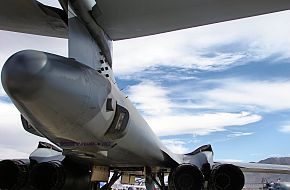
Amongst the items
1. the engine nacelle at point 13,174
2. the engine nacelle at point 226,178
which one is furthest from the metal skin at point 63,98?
the engine nacelle at point 226,178

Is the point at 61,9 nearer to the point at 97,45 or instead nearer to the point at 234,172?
the point at 97,45

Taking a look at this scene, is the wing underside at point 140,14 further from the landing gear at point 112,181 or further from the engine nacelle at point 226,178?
the landing gear at point 112,181

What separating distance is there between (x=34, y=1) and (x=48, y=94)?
2266 millimetres

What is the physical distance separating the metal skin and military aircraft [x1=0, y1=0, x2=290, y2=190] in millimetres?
11

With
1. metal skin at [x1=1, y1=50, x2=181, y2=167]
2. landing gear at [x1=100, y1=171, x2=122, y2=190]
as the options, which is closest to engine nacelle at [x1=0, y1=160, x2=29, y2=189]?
landing gear at [x1=100, y1=171, x2=122, y2=190]

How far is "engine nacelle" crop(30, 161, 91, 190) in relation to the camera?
27.4 feet

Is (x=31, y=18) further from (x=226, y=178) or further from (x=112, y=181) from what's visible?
(x=226, y=178)

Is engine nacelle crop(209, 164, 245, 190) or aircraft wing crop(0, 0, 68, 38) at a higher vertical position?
aircraft wing crop(0, 0, 68, 38)

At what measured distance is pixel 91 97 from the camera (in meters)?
4.90

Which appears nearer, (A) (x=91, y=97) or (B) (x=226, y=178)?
(A) (x=91, y=97)

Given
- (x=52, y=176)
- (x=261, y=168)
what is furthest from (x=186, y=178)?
(x=261, y=168)

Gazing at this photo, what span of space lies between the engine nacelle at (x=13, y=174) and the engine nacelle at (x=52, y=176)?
0.62ft

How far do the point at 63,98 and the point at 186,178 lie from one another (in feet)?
16.0

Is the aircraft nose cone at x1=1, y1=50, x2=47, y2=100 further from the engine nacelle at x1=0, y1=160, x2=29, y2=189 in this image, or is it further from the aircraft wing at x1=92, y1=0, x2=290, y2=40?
the engine nacelle at x1=0, y1=160, x2=29, y2=189
